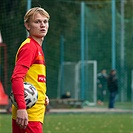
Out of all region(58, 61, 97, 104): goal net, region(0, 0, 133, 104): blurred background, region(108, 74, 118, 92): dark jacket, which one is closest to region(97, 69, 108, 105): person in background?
region(0, 0, 133, 104): blurred background

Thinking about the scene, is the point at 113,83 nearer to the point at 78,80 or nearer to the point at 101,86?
the point at 78,80

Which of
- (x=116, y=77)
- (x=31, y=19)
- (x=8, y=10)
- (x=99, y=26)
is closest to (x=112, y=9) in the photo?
(x=99, y=26)

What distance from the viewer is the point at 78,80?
33.5m

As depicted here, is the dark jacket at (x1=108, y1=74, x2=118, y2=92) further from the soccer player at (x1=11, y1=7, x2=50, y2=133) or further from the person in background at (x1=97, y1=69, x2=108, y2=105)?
the soccer player at (x1=11, y1=7, x2=50, y2=133)

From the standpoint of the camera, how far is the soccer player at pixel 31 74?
589cm

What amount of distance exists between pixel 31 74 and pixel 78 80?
1074 inches

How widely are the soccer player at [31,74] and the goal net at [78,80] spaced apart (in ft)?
84.4

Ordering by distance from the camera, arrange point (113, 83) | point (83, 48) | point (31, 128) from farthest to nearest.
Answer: point (83, 48)
point (113, 83)
point (31, 128)

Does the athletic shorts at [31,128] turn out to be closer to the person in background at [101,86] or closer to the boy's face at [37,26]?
the boy's face at [37,26]

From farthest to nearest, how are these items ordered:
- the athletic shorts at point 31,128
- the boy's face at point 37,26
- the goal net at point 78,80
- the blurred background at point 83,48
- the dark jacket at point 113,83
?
1. the goal net at point 78,80
2. the blurred background at point 83,48
3. the dark jacket at point 113,83
4. the boy's face at point 37,26
5. the athletic shorts at point 31,128

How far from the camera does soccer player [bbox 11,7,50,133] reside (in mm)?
5891

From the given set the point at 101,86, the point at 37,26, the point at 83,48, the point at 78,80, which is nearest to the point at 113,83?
the point at 83,48

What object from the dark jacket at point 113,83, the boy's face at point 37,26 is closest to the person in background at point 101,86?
the dark jacket at point 113,83

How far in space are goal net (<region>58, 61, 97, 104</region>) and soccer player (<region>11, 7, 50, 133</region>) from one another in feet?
84.4
